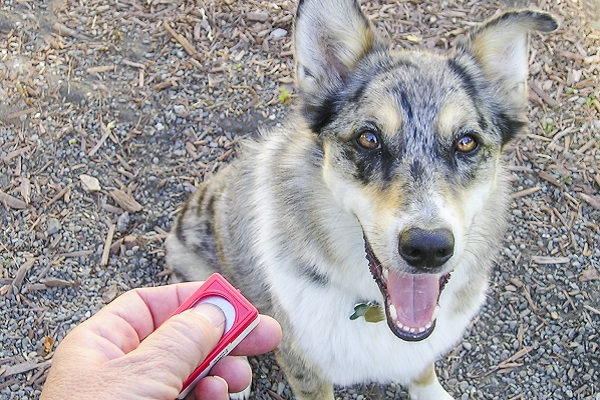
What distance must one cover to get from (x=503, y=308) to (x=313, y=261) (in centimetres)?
208

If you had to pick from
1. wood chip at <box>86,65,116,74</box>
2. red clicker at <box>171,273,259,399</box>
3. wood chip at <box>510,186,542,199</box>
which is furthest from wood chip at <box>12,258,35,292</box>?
wood chip at <box>510,186,542,199</box>

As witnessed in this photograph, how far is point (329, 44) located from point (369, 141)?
2.10 feet

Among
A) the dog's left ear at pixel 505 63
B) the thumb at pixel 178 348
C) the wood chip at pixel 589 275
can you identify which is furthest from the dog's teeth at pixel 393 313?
the wood chip at pixel 589 275

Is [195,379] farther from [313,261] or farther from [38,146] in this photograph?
[38,146]

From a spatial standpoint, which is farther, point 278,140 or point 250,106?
point 250,106

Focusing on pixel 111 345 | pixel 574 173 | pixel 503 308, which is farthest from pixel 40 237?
pixel 574 173

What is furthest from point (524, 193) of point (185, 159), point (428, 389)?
point (185, 159)

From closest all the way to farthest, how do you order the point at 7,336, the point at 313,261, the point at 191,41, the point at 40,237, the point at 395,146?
the point at 395,146
the point at 313,261
the point at 7,336
the point at 40,237
the point at 191,41

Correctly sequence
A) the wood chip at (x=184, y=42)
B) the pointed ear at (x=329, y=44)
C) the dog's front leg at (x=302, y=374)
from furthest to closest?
the wood chip at (x=184, y=42) → the dog's front leg at (x=302, y=374) → the pointed ear at (x=329, y=44)

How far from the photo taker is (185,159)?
554cm

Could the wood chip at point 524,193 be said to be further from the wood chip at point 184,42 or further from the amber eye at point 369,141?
the wood chip at point 184,42

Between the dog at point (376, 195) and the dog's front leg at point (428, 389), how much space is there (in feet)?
1.32

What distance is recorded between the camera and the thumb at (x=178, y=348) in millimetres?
2502

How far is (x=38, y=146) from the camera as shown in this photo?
18.1 feet
